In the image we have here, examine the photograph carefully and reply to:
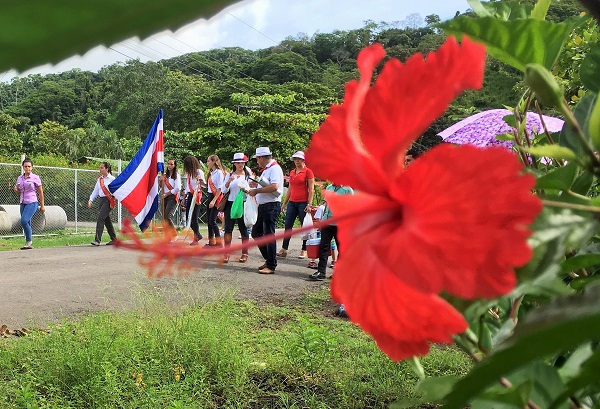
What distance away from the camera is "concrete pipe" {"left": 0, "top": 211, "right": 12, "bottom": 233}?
768 cm

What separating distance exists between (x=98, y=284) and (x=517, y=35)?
4266 mm

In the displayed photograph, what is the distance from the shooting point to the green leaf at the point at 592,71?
440 millimetres

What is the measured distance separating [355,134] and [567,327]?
0.12 metres

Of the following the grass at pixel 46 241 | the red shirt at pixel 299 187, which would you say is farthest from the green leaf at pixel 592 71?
the grass at pixel 46 241

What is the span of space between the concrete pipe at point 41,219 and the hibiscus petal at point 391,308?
8.27 metres

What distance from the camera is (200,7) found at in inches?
8.4

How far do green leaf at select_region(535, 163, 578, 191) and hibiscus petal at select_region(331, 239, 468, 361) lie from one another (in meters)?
0.14

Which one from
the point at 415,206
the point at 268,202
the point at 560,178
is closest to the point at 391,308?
the point at 415,206

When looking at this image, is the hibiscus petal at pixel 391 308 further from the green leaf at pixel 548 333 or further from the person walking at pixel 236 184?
the person walking at pixel 236 184

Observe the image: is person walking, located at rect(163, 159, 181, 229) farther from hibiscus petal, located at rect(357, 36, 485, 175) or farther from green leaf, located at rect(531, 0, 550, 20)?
hibiscus petal, located at rect(357, 36, 485, 175)

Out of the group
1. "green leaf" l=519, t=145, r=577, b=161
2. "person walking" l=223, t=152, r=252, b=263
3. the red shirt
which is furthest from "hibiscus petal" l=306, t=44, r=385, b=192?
the red shirt

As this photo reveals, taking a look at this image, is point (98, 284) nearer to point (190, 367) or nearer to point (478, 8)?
point (190, 367)

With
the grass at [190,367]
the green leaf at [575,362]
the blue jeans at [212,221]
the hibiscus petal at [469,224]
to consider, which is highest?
the hibiscus petal at [469,224]

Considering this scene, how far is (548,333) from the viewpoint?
0.60ft
